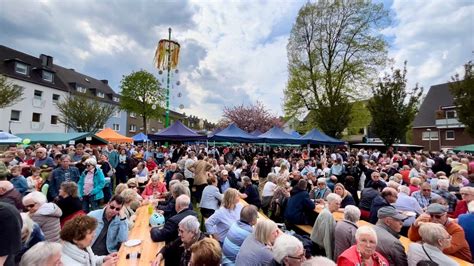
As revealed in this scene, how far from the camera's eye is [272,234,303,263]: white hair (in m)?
2.75

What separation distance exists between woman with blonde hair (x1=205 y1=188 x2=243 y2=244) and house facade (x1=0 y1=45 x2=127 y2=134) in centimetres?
2864

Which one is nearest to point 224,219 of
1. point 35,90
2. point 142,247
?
point 142,247

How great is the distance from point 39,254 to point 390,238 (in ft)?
12.7

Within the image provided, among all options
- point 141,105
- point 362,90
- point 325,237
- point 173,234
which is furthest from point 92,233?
point 141,105

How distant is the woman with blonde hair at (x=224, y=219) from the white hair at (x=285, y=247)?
1.68 m

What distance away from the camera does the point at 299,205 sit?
576 cm

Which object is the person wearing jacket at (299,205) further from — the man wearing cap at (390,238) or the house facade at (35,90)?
the house facade at (35,90)

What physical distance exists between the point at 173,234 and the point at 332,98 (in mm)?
24853

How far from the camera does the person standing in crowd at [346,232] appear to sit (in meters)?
3.72

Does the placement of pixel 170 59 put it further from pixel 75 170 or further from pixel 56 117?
pixel 56 117

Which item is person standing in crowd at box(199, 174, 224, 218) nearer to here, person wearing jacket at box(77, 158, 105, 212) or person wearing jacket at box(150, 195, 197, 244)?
person wearing jacket at box(150, 195, 197, 244)

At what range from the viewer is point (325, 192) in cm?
720

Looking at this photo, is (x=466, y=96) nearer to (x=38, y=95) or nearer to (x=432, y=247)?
(x=432, y=247)

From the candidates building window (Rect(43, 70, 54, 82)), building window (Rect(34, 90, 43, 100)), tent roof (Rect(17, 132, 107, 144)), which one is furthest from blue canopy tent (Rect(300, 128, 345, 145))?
building window (Rect(43, 70, 54, 82))
